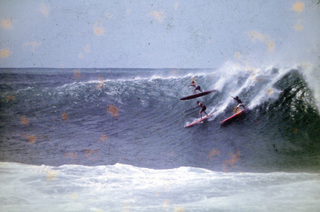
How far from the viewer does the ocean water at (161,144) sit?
2.50 m

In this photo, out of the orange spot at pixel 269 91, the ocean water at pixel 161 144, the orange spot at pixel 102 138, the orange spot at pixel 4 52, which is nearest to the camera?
the ocean water at pixel 161 144

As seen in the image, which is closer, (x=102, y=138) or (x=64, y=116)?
Result: (x=102, y=138)

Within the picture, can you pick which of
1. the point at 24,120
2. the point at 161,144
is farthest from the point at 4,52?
the point at 161,144

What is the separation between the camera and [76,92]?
3580 millimetres

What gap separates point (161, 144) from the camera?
124 inches

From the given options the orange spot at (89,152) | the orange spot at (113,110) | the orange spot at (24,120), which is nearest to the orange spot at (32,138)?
the orange spot at (24,120)

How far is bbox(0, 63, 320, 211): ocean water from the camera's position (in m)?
2.50

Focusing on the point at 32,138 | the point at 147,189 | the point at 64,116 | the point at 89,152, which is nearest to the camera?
the point at 147,189

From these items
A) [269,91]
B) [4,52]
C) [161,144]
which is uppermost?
[4,52]

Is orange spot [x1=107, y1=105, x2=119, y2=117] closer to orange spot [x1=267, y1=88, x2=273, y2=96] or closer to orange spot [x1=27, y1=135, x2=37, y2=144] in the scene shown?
orange spot [x1=27, y1=135, x2=37, y2=144]

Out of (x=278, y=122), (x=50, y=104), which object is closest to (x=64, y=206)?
(x=50, y=104)

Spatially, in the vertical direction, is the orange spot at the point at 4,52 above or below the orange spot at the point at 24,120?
above

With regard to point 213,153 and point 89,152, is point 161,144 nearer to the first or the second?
point 213,153

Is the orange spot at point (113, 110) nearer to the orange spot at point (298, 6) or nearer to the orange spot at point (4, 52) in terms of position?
the orange spot at point (4, 52)
